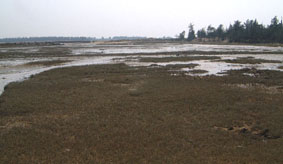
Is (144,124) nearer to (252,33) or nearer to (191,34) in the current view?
(252,33)

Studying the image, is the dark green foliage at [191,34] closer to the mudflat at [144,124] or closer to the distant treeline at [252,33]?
the distant treeline at [252,33]

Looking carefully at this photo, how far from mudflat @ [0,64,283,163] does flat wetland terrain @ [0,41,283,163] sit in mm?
33

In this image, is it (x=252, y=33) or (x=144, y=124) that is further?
(x=252, y=33)

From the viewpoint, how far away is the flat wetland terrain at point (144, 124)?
Answer: 7.60 m

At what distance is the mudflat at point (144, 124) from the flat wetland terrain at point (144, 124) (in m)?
0.03

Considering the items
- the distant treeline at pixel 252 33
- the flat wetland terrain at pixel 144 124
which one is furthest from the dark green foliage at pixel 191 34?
the flat wetland terrain at pixel 144 124

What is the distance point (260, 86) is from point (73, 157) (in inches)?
625

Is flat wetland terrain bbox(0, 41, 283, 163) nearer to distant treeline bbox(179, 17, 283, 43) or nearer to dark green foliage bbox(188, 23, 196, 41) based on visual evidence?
distant treeline bbox(179, 17, 283, 43)

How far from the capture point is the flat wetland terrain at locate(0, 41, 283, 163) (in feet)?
24.9

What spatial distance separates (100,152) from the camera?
25.6 ft

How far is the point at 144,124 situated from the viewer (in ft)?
33.9

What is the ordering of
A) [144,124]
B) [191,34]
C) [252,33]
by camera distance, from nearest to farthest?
[144,124] → [252,33] → [191,34]

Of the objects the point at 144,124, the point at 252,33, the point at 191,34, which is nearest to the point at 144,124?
the point at 144,124

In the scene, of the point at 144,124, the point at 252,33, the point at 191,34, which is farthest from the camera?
the point at 191,34
